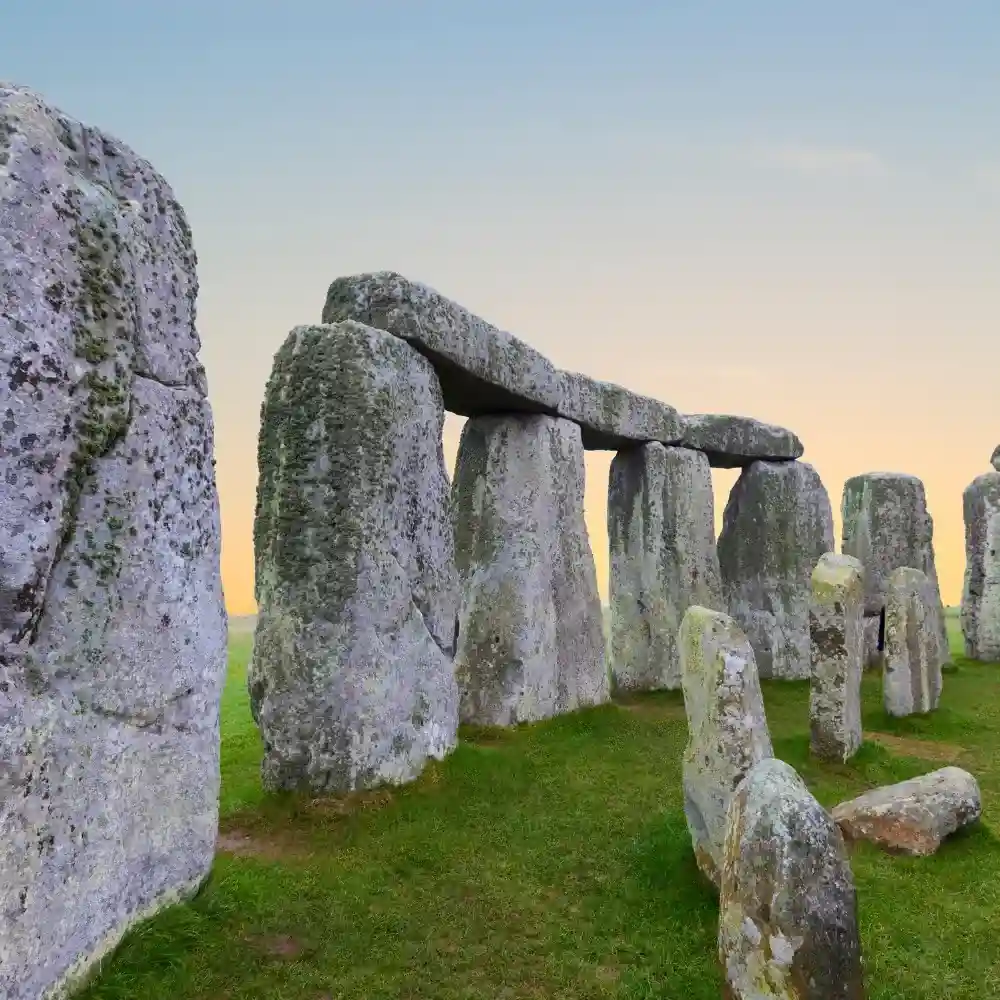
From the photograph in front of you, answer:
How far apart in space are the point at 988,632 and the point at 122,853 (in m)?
16.6

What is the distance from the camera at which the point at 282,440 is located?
7406 millimetres

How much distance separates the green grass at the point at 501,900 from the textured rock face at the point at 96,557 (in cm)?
47

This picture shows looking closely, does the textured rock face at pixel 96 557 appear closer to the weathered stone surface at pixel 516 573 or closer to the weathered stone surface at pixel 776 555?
the weathered stone surface at pixel 516 573

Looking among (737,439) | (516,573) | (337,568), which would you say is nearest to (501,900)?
(337,568)

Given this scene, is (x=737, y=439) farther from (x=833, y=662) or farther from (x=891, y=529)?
(x=833, y=662)

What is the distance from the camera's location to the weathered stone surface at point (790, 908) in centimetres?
344

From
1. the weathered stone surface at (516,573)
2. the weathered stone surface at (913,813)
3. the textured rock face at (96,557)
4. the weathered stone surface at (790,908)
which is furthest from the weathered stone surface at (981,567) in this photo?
the textured rock face at (96,557)

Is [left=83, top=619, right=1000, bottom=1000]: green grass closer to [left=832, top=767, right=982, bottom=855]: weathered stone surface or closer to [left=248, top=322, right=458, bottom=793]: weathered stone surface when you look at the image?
[left=832, top=767, right=982, bottom=855]: weathered stone surface

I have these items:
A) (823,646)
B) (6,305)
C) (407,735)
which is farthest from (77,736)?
(823,646)

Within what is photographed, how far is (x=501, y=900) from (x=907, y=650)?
696 centimetres

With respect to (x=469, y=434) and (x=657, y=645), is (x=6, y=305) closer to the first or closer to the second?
(x=469, y=434)

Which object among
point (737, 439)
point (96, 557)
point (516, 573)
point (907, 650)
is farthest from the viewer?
point (737, 439)

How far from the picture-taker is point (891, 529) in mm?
16094

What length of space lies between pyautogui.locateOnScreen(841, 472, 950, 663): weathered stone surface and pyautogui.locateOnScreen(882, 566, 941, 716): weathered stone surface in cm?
431
